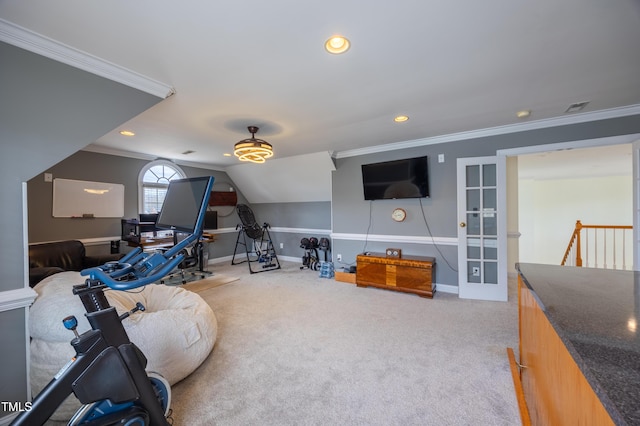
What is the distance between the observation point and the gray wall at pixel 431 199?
309cm

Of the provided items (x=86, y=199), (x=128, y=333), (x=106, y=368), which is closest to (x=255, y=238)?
(x=86, y=199)

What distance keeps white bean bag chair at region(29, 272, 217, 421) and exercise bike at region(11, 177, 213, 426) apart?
18 cm

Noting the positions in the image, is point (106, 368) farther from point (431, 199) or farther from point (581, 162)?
point (581, 162)

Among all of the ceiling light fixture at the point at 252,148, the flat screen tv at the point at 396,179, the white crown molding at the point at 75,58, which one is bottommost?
the flat screen tv at the point at 396,179

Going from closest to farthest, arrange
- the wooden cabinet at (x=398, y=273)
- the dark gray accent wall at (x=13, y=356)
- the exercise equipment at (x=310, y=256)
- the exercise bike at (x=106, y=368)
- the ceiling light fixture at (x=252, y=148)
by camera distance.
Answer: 1. the exercise bike at (x=106, y=368)
2. the dark gray accent wall at (x=13, y=356)
3. the ceiling light fixture at (x=252, y=148)
4. the wooden cabinet at (x=398, y=273)
5. the exercise equipment at (x=310, y=256)

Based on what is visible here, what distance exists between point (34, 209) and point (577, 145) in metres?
7.22

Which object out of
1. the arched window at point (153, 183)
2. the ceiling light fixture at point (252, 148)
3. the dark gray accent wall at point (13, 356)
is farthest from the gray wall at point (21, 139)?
the arched window at point (153, 183)

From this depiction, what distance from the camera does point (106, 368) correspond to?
1187mm

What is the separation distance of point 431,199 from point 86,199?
554 centimetres

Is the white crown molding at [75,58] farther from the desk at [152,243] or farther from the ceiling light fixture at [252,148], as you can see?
the desk at [152,243]

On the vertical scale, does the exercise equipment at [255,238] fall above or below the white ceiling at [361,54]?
below

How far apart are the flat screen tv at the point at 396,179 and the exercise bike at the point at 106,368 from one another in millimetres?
3341

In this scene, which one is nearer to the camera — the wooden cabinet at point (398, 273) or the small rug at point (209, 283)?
the wooden cabinet at point (398, 273)

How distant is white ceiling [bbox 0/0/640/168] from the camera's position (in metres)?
1.40
